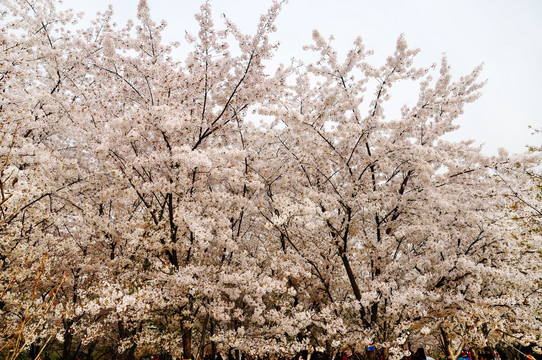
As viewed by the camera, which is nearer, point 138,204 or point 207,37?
point 207,37

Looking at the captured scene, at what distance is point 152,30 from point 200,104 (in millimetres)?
2341

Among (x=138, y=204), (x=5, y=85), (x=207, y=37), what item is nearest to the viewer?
(x=207, y=37)

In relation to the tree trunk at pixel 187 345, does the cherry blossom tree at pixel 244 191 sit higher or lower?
higher

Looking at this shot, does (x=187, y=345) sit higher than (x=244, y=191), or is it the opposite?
(x=244, y=191)

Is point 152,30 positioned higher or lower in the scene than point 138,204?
higher

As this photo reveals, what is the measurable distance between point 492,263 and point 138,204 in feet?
39.0

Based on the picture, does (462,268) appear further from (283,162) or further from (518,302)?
(283,162)

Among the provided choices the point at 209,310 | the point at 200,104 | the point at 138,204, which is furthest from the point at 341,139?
the point at 138,204

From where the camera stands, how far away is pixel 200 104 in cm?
1062

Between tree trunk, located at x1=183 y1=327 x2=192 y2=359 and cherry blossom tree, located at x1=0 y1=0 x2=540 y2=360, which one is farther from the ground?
cherry blossom tree, located at x1=0 y1=0 x2=540 y2=360

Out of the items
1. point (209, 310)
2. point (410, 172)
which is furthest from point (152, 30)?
point (410, 172)

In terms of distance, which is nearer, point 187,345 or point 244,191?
point 187,345

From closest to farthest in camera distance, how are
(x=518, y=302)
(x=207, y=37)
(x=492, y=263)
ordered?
1. (x=518, y=302)
2. (x=207, y=37)
3. (x=492, y=263)

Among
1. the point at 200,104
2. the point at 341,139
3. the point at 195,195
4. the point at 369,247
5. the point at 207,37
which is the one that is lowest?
the point at 369,247
